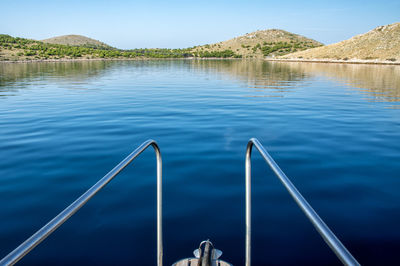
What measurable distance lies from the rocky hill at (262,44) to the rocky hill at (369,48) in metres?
56.7

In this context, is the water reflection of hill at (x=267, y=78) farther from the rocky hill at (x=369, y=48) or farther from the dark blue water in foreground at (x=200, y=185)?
the rocky hill at (x=369, y=48)

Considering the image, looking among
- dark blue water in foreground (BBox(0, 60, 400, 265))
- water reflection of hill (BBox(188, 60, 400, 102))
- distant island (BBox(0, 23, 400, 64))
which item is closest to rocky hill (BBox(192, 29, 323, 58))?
distant island (BBox(0, 23, 400, 64))

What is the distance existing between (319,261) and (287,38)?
197 meters

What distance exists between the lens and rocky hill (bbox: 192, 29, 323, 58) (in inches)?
6088

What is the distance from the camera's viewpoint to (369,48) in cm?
8012

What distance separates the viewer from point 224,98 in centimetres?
1761

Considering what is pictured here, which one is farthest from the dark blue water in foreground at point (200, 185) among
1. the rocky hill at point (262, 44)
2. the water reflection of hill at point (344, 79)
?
the rocky hill at point (262, 44)

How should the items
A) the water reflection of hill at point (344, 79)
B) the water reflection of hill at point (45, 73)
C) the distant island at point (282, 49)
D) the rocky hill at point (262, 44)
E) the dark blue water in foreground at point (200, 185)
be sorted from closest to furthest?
the dark blue water in foreground at point (200, 185)
the water reflection of hill at point (344, 79)
the water reflection of hill at point (45, 73)
the distant island at point (282, 49)
the rocky hill at point (262, 44)

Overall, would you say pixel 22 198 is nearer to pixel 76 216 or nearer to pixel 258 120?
pixel 76 216

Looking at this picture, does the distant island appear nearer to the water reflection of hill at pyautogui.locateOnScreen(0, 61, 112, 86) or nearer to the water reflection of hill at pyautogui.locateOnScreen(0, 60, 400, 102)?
the water reflection of hill at pyautogui.locateOnScreen(0, 60, 400, 102)

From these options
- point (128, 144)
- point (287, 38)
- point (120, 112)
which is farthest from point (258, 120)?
point (287, 38)

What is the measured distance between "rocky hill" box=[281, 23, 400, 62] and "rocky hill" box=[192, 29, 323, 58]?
186 ft

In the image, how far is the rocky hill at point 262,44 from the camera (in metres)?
155

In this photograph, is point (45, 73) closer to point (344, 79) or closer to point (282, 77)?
point (282, 77)
